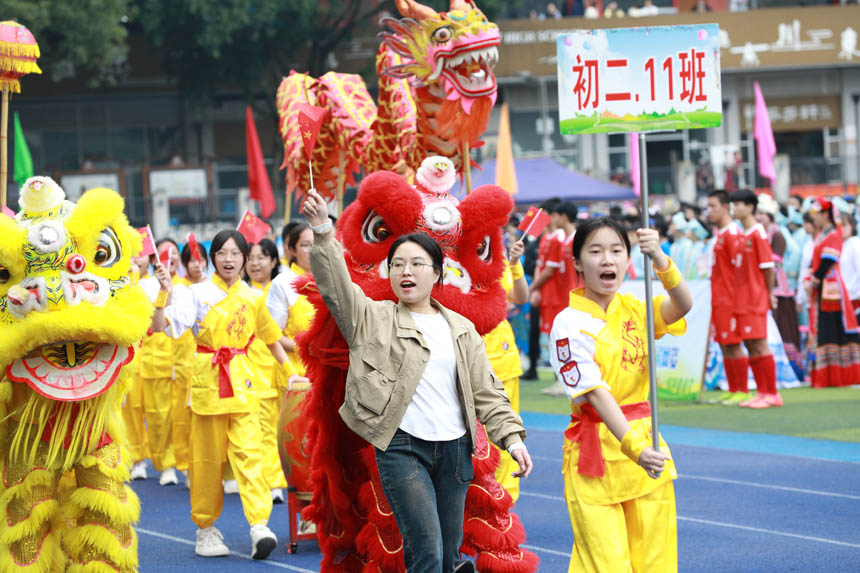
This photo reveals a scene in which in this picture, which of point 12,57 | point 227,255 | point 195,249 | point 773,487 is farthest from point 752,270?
point 12,57

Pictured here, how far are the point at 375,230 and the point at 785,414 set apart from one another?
23.7ft

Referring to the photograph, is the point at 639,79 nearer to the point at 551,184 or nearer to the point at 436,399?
the point at 436,399

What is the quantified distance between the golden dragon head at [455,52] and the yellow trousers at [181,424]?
2902mm

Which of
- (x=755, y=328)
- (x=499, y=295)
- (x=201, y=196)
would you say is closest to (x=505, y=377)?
(x=499, y=295)

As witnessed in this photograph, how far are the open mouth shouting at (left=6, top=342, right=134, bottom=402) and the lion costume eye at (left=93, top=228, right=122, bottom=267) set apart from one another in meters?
0.37

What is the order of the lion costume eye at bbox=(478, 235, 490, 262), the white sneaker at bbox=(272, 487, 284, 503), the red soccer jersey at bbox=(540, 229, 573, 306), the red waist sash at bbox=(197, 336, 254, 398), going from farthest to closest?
the red soccer jersey at bbox=(540, 229, 573, 306) < the white sneaker at bbox=(272, 487, 284, 503) < the red waist sash at bbox=(197, 336, 254, 398) < the lion costume eye at bbox=(478, 235, 490, 262)

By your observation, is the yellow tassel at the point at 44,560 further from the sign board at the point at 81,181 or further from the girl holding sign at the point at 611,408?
the sign board at the point at 81,181

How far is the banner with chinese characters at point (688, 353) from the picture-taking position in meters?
12.4

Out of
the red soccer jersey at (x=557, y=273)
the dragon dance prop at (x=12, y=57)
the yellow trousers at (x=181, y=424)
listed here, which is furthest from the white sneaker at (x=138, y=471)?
the red soccer jersey at (x=557, y=273)

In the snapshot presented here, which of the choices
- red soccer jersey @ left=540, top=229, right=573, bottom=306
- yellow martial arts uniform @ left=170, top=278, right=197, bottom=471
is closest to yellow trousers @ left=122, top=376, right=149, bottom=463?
yellow martial arts uniform @ left=170, top=278, right=197, bottom=471

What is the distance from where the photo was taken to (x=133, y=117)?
39.3 m

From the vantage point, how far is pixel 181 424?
28.9ft

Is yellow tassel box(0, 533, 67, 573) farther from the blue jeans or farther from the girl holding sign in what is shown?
the girl holding sign

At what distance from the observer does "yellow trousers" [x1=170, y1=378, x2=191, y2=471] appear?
880cm
